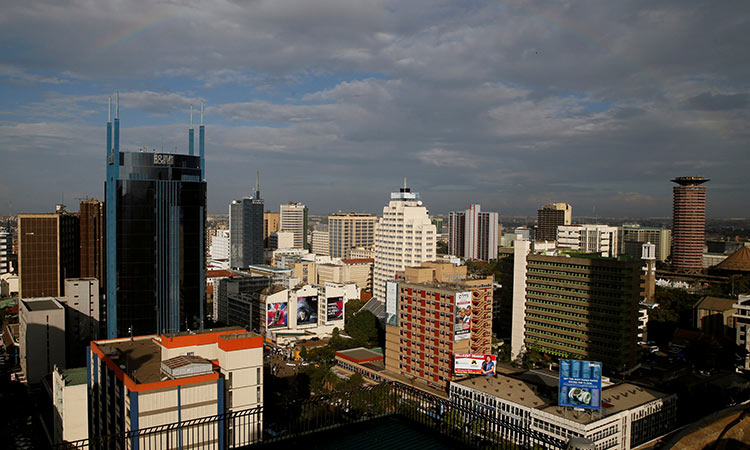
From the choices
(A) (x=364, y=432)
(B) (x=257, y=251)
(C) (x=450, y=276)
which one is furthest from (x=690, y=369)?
Answer: (B) (x=257, y=251)

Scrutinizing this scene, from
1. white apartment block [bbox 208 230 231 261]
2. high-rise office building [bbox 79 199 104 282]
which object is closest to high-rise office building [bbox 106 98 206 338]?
high-rise office building [bbox 79 199 104 282]

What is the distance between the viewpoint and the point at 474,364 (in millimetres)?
20141

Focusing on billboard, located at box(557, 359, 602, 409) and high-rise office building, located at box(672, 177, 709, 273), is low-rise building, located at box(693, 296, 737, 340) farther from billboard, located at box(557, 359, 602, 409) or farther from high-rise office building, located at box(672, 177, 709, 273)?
high-rise office building, located at box(672, 177, 709, 273)

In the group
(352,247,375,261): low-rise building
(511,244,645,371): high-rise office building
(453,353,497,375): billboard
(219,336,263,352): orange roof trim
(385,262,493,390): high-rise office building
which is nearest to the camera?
(219,336,263,352): orange roof trim

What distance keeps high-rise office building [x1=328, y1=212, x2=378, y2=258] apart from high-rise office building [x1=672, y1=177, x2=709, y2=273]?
3271 cm

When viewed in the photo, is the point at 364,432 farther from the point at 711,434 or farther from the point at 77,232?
the point at 77,232

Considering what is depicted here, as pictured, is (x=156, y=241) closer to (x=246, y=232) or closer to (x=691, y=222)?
(x=246, y=232)

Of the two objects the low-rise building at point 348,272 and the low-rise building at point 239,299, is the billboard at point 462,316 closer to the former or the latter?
the low-rise building at point 239,299

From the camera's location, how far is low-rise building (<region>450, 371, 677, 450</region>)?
15.3 meters

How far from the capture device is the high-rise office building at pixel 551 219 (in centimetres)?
7031

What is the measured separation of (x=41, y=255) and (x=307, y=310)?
1686 cm

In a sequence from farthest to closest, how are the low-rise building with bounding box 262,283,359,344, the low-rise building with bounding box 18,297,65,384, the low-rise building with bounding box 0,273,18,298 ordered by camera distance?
1. the low-rise building with bounding box 0,273,18,298
2. the low-rise building with bounding box 262,283,359,344
3. the low-rise building with bounding box 18,297,65,384

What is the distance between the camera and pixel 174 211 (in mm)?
25750

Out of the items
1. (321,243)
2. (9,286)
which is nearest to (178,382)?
(9,286)
